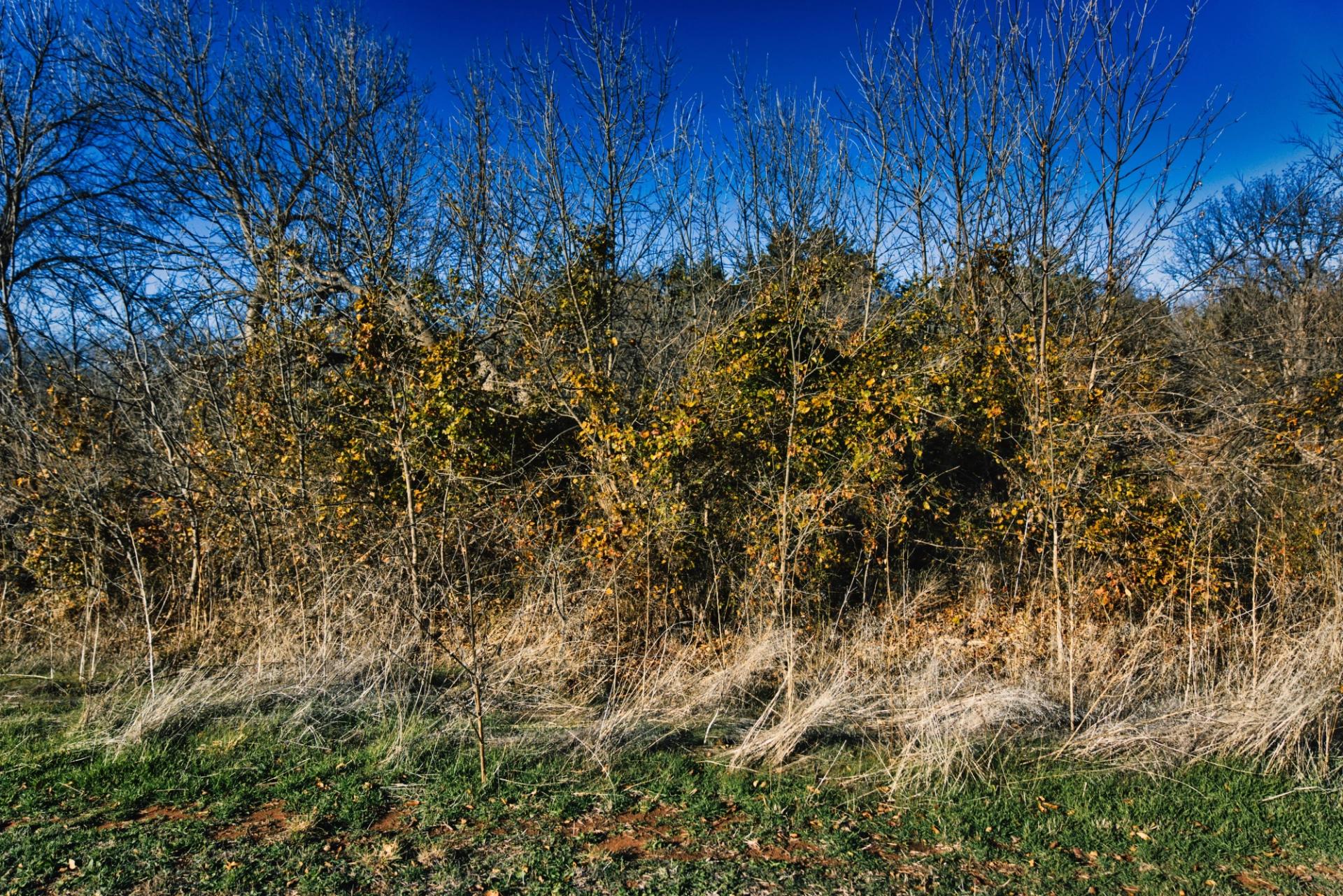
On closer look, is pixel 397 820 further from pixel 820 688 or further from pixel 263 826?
pixel 820 688

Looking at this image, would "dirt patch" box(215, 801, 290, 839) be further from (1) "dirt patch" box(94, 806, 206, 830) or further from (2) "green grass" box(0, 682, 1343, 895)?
(1) "dirt patch" box(94, 806, 206, 830)

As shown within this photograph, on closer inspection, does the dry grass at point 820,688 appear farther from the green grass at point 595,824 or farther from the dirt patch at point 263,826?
the dirt patch at point 263,826

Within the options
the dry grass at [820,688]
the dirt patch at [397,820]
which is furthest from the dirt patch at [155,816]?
the dry grass at [820,688]

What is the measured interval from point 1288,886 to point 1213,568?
4.60 metres

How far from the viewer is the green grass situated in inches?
139

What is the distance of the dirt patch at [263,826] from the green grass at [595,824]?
2 cm

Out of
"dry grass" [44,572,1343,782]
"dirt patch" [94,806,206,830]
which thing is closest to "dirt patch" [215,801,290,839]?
"dirt patch" [94,806,206,830]

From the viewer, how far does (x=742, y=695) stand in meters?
6.00

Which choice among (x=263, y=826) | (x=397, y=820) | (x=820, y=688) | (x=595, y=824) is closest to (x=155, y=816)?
(x=263, y=826)

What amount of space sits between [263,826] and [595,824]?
153 centimetres

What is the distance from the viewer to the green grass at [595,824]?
139 inches

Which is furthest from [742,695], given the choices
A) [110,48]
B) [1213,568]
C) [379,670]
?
[110,48]

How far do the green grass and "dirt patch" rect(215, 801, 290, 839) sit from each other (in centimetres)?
2

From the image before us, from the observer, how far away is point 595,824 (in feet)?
13.5
